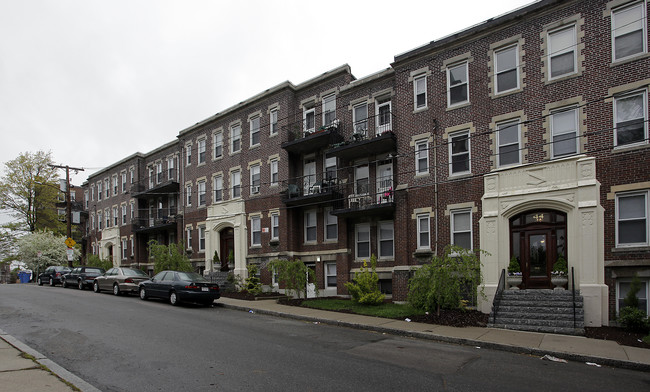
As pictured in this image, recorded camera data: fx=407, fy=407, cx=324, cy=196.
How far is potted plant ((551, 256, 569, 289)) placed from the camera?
12992 millimetres

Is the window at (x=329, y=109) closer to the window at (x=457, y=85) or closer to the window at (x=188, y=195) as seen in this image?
the window at (x=457, y=85)

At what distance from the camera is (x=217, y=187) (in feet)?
88.0

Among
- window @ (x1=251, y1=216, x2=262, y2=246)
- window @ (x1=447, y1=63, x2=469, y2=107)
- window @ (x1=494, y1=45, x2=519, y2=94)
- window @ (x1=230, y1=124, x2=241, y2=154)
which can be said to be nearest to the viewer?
window @ (x1=494, y1=45, x2=519, y2=94)

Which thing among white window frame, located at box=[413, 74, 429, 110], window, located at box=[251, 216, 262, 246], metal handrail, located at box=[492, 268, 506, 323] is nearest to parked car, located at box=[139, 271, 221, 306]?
window, located at box=[251, 216, 262, 246]

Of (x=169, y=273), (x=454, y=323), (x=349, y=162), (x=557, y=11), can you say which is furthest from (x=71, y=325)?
(x=557, y=11)

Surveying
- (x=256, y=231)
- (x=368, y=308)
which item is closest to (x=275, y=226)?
(x=256, y=231)

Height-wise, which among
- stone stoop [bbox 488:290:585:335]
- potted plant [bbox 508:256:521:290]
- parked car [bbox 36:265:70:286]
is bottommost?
parked car [bbox 36:265:70:286]

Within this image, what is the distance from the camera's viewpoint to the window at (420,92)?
17359 millimetres

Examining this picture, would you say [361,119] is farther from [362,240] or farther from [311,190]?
[362,240]

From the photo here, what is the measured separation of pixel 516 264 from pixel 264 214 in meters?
13.7

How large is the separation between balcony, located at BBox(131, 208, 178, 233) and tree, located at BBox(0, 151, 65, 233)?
1336 cm

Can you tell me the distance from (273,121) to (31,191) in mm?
33723

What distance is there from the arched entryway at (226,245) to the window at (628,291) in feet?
64.5

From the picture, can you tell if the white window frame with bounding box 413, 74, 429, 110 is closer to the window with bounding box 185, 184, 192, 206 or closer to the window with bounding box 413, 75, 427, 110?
the window with bounding box 413, 75, 427, 110
